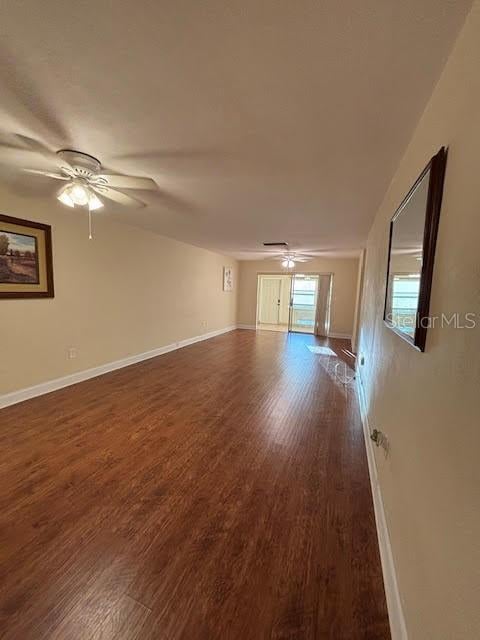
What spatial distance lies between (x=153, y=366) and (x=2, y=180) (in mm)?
2934

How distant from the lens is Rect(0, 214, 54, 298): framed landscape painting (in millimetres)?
2707

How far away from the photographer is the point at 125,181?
7.04 ft

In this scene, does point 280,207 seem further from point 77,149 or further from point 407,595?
point 407,595

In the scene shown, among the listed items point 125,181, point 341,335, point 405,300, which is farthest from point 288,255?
point 405,300

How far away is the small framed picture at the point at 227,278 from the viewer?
7.38m

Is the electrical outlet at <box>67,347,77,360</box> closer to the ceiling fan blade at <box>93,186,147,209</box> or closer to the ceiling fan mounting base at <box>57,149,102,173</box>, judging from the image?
the ceiling fan blade at <box>93,186,147,209</box>

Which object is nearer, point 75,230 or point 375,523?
point 375,523

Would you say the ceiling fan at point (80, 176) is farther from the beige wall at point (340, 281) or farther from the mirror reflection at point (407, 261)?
the beige wall at point (340, 281)

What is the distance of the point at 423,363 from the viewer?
104 centimetres

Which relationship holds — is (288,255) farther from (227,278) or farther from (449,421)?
(449,421)

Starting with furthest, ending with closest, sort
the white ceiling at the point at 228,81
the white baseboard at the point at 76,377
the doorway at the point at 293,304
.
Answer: the doorway at the point at 293,304 < the white baseboard at the point at 76,377 < the white ceiling at the point at 228,81

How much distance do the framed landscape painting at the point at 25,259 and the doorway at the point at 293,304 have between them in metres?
5.80

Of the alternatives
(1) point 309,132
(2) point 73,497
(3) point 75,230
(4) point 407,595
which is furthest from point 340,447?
(3) point 75,230

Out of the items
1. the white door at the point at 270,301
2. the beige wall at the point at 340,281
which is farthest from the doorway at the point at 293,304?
the beige wall at the point at 340,281
